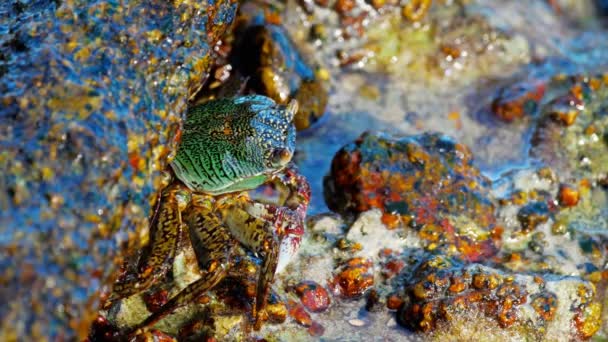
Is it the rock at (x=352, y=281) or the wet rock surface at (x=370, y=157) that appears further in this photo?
the rock at (x=352, y=281)

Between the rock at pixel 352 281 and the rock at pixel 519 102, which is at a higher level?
the rock at pixel 519 102

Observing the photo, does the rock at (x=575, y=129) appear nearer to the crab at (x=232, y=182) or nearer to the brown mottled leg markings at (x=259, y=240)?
the crab at (x=232, y=182)

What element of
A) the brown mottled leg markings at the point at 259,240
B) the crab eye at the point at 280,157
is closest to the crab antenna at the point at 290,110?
the crab eye at the point at 280,157

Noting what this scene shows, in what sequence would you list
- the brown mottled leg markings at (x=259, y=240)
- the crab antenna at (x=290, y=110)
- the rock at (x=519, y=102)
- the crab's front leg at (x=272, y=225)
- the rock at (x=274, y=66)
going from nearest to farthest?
the brown mottled leg markings at (x=259, y=240), the crab's front leg at (x=272, y=225), the crab antenna at (x=290, y=110), the rock at (x=274, y=66), the rock at (x=519, y=102)

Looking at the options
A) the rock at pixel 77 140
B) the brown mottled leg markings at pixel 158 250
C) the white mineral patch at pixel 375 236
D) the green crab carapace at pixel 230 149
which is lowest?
the white mineral patch at pixel 375 236

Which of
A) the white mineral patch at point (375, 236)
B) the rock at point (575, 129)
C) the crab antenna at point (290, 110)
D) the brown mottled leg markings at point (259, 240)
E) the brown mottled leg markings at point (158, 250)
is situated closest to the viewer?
the brown mottled leg markings at point (158, 250)

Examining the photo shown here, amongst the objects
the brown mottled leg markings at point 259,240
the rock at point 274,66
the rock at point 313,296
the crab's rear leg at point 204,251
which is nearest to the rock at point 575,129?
the rock at point 274,66

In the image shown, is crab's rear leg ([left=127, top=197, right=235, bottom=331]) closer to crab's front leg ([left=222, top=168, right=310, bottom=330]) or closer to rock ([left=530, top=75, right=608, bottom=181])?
crab's front leg ([left=222, top=168, right=310, bottom=330])

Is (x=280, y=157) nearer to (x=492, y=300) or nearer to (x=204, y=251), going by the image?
(x=204, y=251)

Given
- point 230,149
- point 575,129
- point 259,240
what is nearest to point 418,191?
point 259,240
